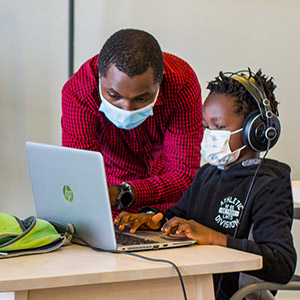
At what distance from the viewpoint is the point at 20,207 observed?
2600mm

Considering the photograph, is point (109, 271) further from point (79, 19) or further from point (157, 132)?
point (79, 19)

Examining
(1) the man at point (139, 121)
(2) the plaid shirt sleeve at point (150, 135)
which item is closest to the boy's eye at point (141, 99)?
(1) the man at point (139, 121)

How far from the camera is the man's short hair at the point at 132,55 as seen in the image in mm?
1428

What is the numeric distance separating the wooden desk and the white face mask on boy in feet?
1.31

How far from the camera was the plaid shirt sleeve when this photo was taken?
66.7 inches

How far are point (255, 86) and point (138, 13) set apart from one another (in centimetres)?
147

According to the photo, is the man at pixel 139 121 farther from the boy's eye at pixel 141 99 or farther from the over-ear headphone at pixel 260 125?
the over-ear headphone at pixel 260 125

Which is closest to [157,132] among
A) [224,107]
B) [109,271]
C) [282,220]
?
[224,107]

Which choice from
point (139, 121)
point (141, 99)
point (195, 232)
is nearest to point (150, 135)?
point (139, 121)

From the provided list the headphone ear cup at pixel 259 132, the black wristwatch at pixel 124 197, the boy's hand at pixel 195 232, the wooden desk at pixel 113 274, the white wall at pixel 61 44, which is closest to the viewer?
the wooden desk at pixel 113 274

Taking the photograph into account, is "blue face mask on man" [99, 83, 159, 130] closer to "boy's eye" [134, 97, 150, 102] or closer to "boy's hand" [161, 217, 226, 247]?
"boy's eye" [134, 97, 150, 102]

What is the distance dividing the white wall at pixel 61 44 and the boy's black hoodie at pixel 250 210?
4.22 ft

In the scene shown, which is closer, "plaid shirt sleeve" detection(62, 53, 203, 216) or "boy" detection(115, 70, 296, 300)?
"boy" detection(115, 70, 296, 300)

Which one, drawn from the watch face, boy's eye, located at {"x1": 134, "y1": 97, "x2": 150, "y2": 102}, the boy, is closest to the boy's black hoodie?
the boy
